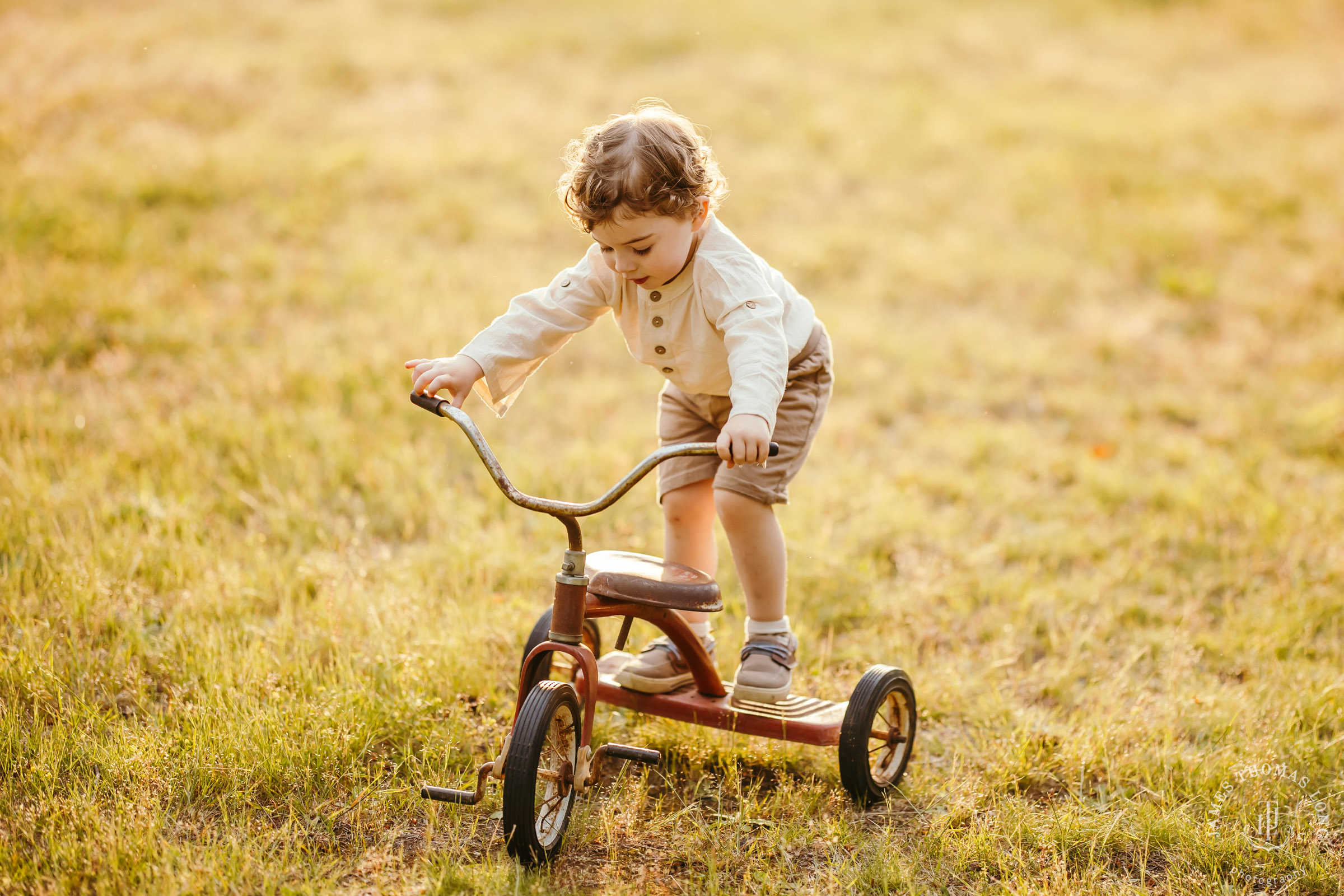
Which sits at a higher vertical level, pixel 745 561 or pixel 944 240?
pixel 944 240

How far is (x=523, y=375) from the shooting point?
10.5 feet

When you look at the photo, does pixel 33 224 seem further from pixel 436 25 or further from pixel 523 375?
pixel 436 25

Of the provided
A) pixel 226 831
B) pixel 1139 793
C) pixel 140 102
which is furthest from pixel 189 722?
pixel 140 102

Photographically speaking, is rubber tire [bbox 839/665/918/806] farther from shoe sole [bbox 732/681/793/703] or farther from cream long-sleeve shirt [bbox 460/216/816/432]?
cream long-sleeve shirt [bbox 460/216/816/432]

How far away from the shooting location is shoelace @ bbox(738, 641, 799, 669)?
339 centimetres

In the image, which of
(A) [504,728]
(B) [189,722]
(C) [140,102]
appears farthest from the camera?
(C) [140,102]

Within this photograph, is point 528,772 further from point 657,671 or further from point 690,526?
point 690,526

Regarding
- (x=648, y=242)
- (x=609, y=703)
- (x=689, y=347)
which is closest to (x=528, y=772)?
(x=609, y=703)

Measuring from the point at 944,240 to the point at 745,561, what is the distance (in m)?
6.28

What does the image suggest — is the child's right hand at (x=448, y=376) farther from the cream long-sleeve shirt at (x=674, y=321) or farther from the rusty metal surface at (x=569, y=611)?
the rusty metal surface at (x=569, y=611)

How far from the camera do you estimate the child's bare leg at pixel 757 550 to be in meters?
3.25

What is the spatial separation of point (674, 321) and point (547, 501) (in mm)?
635

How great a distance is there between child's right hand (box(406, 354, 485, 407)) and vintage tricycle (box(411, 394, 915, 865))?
0.06 meters

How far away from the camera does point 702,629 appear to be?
3611 millimetres
